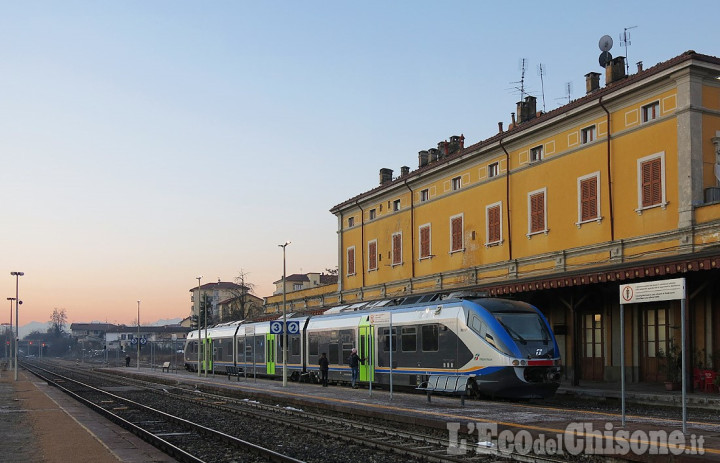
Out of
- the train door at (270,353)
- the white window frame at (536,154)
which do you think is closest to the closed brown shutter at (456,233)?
the white window frame at (536,154)

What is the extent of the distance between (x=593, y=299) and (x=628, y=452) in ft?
63.5

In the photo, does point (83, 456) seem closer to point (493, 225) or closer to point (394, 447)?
point (394, 447)

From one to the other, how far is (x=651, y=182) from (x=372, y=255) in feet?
79.1

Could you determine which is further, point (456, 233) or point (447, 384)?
point (456, 233)

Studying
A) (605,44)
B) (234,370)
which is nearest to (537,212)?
(605,44)

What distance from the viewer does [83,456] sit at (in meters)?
13.9

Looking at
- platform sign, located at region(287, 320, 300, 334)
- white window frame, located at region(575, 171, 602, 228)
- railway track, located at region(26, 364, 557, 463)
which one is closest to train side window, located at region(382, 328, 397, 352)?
platform sign, located at region(287, 320, 300, 334)

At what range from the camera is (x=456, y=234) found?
40.4m

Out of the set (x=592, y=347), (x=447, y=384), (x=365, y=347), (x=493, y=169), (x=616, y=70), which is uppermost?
(x=616, y=70)

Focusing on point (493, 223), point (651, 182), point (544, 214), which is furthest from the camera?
point (493, 223)

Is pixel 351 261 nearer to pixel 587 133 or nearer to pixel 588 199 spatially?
pixel 588 199

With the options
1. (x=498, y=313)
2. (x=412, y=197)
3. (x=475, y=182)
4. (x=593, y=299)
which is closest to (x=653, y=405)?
(x=498, y=313)

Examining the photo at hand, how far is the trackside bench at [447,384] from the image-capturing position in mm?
23645

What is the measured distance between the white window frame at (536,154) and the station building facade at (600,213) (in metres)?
0.06
